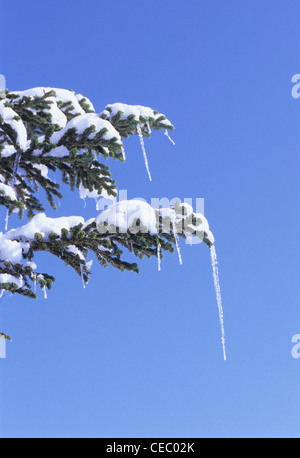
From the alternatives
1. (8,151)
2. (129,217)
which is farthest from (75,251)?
(8,151)

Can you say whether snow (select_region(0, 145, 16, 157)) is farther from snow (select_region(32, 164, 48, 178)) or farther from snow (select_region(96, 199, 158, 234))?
snow (select_region(96, 199, 158, 234))

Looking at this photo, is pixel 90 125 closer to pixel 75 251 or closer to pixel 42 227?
pixel 42 227

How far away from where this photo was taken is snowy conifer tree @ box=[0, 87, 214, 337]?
6742mm

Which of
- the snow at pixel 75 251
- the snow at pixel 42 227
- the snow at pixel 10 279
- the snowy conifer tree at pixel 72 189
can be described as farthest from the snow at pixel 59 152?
the snow at pixel 10 279

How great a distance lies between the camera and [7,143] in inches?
285

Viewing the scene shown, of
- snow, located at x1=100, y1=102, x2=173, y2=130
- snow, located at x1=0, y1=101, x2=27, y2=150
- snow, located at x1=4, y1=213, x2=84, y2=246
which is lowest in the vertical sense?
snow, located at x1=4, y1=213, x2=84, y2=246

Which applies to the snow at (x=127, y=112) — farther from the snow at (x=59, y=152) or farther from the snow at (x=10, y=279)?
the snow at (x=10, y=279)

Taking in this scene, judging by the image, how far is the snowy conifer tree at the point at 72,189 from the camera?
6.74 meters

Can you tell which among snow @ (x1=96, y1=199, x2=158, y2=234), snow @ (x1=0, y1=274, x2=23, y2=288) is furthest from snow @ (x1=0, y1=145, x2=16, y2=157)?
snow @ (x1=0, y1=274, x2=23, y2=288)

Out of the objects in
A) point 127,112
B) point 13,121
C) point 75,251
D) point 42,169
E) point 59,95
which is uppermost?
point 59,95

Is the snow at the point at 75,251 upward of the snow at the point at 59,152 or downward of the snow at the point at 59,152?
downward

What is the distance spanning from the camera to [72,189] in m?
8.25
